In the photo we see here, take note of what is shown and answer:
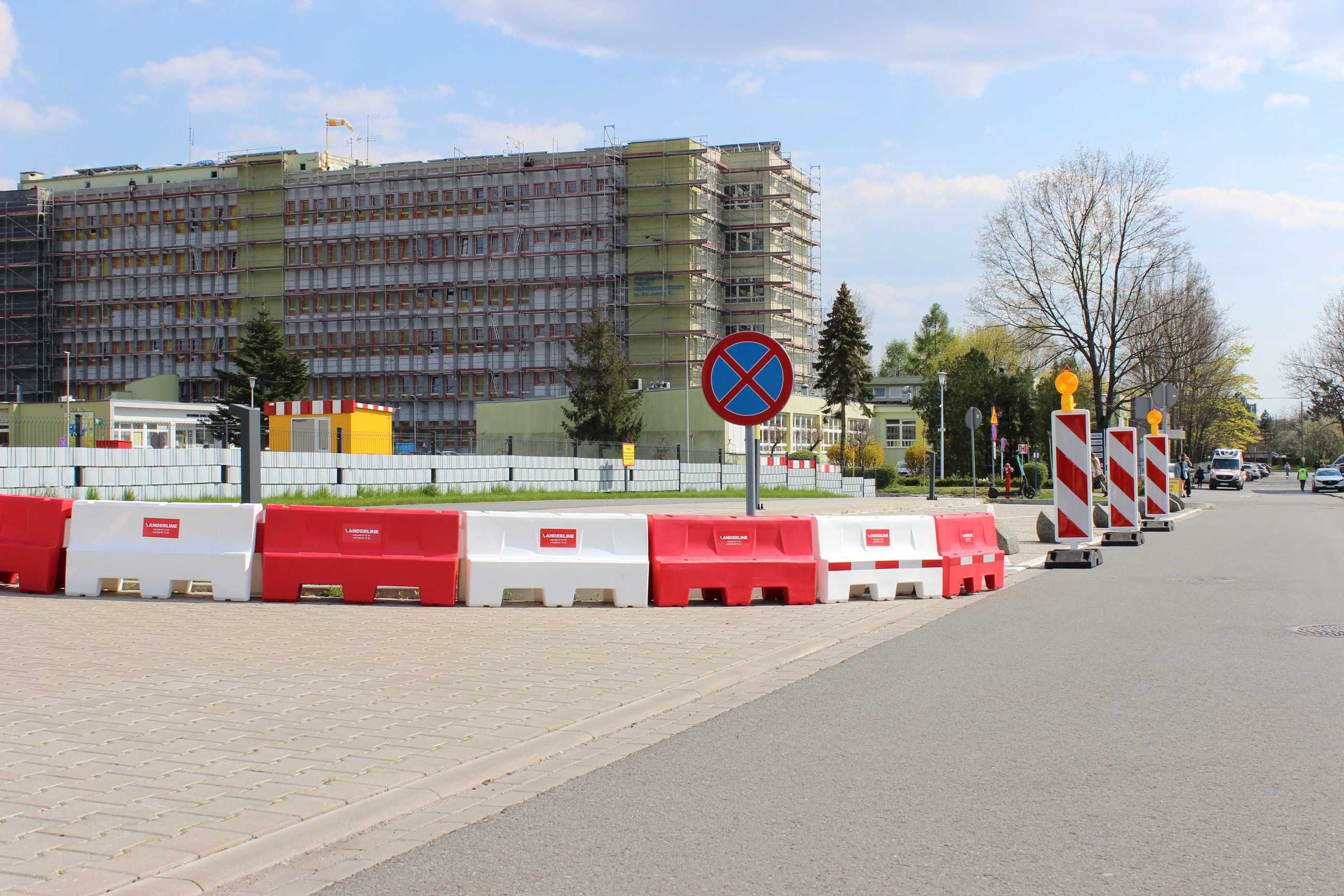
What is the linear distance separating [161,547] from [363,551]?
2.07 metres

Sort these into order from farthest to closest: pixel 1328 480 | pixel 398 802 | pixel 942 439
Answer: pixel 942 439 → pixel 1328 480 → pixel 398 802

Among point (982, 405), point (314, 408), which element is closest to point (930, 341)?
point (982, 405)

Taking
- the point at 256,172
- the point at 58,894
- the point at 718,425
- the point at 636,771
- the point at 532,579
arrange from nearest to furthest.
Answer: the point at 58,894 → the point at 636,771 → the point at 532,579 → the point at 718,425 → the point at 256,172

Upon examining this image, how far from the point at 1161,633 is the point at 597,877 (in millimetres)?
7395

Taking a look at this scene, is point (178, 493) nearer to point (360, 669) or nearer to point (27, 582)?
point (27, 582)

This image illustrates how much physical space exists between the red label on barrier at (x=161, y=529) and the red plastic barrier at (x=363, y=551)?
3.14 feet

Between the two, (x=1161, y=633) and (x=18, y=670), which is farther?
(x=1161, y=633)

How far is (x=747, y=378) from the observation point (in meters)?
11.3

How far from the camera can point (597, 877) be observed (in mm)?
4305

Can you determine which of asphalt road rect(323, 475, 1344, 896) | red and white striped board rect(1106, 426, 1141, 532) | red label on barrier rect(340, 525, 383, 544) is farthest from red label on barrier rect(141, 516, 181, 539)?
red and white striped board rect(1106, 426, 1141, 532)

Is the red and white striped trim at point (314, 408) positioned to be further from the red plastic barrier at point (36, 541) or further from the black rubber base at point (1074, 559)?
the black rubber base at point (1074, 559)

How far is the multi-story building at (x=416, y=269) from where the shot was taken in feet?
314

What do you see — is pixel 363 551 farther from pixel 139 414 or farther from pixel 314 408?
pixel 139 414

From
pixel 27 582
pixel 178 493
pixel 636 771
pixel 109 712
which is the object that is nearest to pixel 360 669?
pixel 109 712
